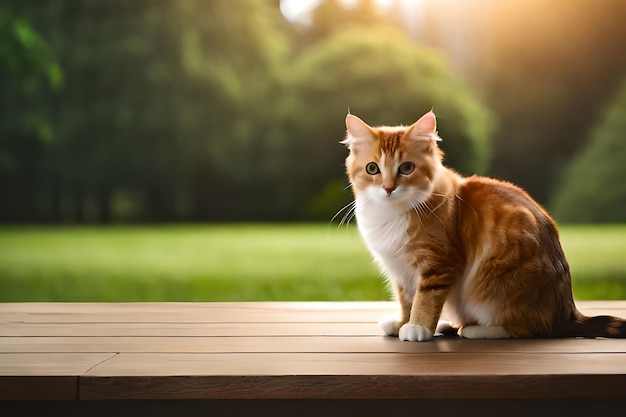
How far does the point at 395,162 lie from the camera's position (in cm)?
184

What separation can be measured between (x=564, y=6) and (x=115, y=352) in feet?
11.4

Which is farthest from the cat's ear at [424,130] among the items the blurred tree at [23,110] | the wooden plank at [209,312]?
the blurred tree at [23,110]

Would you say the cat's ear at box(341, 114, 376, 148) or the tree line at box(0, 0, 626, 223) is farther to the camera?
the tree line at box(0, 0, 626, 223)

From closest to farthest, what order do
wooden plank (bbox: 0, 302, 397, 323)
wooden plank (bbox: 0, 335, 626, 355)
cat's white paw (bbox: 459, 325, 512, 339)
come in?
1. wooden plank (bbox: 0, 335, 626, 355)
2. cat's white paw (bbox: 459, 325, 512, 339)
3. wooden plank (bbox: 0, 302, 397, 323)

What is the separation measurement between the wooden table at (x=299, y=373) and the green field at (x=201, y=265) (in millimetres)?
2291

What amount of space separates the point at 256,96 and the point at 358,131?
2716mm

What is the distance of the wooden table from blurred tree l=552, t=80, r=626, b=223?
249 centimetres

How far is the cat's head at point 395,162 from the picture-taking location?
183 cm

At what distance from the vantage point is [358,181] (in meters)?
1.91

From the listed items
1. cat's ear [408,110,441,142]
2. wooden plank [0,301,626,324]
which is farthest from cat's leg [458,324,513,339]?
cat's ear [408,110,441,142]

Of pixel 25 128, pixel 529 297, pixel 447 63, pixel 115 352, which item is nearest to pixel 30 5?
pixel 25 128

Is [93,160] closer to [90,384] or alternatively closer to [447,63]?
[447,63]

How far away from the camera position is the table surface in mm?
1451

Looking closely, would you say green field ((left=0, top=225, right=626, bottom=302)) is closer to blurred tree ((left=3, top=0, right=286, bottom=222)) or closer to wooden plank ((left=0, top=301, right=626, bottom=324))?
blurred tree ((left=3, top=0, right=286, bottom=222))
